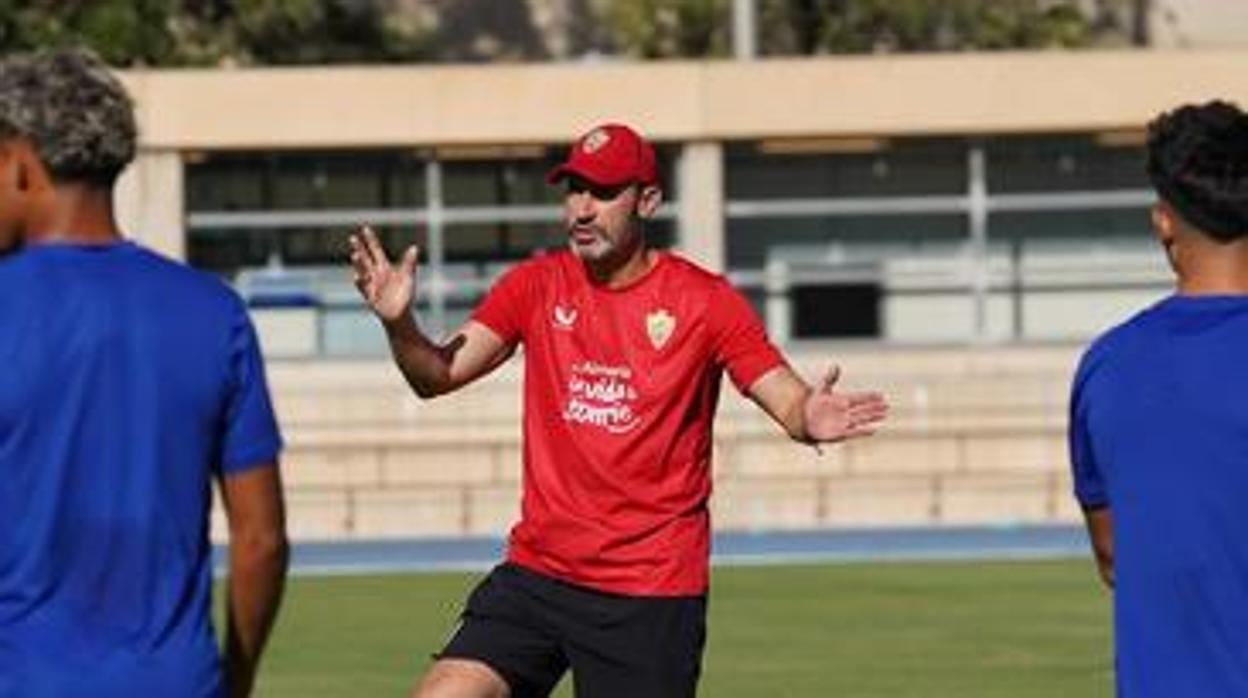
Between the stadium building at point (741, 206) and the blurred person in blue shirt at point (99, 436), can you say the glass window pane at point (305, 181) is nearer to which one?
the stadium building at point (741, 206)

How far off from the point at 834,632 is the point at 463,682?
990cm

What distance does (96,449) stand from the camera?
6062 mm

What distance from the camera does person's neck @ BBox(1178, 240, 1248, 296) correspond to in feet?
21.4

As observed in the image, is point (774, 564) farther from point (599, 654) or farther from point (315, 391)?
point (599, 654)

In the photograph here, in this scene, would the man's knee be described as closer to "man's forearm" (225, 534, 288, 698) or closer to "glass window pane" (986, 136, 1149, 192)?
"man's forearm" (225, 534, 288, 698)

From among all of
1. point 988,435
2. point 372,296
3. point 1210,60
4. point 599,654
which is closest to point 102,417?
point 372,296

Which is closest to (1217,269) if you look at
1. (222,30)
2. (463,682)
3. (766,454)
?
(463,682)

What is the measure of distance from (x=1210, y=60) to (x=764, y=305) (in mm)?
4723

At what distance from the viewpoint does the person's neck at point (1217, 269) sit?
651 cm

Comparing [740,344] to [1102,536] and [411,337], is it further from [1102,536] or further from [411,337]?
[1102,536]

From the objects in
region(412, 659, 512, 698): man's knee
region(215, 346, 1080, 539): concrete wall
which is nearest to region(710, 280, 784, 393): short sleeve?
region(412, 659, 512, 698): man's knee

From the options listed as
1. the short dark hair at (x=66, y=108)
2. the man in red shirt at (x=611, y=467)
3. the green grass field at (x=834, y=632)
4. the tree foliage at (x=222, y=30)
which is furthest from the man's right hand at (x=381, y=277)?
the tree foliage at (x=222, y=30)

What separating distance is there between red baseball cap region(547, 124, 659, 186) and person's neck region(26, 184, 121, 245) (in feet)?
12.6

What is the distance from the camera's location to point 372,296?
9.16 m
